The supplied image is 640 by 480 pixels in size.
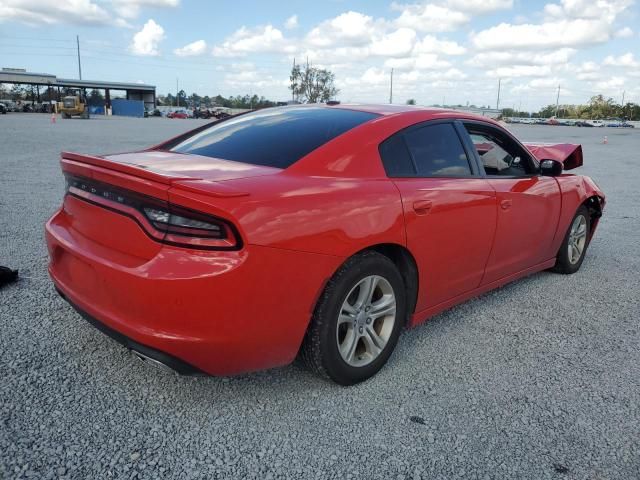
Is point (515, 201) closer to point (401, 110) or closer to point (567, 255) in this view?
point (401, 110)

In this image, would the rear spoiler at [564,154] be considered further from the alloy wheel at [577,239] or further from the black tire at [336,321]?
the black tire at [336,321]

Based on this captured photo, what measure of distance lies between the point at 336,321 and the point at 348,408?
0.44 m

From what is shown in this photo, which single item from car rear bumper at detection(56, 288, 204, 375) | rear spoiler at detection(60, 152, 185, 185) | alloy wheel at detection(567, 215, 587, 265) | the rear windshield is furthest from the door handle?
alloy wheel at detection(567, 215, 587, 265)

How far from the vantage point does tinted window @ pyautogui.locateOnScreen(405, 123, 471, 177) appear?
10.4 feet

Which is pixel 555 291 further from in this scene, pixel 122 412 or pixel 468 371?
pixel 122 412

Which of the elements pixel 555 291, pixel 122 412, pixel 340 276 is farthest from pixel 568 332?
A: pixel 122 412

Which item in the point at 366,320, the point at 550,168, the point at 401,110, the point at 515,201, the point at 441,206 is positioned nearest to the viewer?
the point at 366,320

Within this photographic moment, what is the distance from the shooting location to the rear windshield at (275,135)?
2.88m

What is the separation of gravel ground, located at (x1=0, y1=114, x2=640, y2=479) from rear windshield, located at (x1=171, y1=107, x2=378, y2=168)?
1219 mm

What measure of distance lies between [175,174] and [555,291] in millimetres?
3486

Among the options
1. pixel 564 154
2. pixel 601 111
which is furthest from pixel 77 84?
pixel 601 111

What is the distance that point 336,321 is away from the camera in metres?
2.65

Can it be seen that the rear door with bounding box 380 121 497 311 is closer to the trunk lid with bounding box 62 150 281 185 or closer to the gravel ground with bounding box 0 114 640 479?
the gravel ground with bounding box 0 114 640 479

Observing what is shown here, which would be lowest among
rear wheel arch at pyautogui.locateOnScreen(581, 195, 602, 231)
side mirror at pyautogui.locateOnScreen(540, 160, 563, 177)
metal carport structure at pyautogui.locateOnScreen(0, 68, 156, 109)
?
rear wheel arch at pyautogui.locateOnScreen(581, 195, 602, 231)
